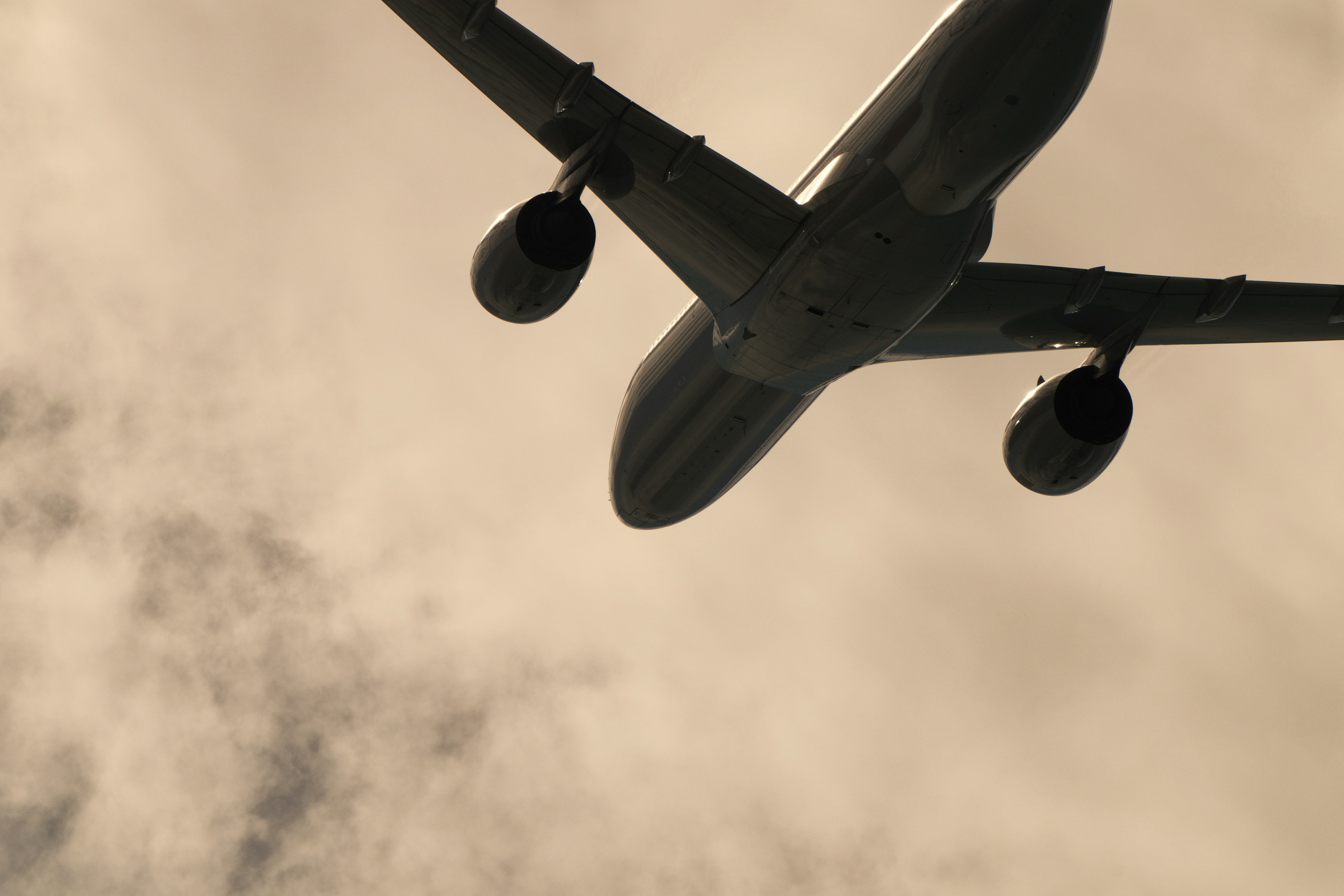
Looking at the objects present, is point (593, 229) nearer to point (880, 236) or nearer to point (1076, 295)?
point (880, 236)

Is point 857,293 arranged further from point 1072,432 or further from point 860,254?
point 1072,432

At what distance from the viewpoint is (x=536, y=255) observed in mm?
13070

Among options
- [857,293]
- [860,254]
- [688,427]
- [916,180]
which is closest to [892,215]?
[916,180]

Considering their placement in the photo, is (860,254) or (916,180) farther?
(860,254)

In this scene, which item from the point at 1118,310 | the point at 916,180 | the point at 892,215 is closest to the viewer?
the point at 916,180

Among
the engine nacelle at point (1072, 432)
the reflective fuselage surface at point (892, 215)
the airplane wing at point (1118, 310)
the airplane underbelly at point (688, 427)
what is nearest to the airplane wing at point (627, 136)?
the reflective fuselage surface at point (892, 215)

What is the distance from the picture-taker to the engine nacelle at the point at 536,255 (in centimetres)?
1307

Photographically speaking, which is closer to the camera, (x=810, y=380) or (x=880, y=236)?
(x=880, y=236)

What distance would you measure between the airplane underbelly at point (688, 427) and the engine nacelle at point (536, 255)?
11.4 feet

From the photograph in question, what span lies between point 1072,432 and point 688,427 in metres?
6.16

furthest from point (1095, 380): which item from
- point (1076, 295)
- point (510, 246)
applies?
point (510, 246)

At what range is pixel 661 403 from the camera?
1731 cm

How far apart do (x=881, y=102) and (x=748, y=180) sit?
1928 millimetres

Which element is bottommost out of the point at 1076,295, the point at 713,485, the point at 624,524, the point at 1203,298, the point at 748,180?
the point at 624,524
